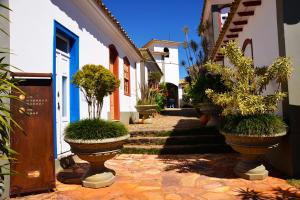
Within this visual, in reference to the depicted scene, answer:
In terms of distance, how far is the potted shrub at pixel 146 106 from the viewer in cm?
1112

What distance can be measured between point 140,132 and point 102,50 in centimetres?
278

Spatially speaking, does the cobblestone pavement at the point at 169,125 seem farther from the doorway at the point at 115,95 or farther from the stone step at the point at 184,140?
the doorway at the point at 115,95

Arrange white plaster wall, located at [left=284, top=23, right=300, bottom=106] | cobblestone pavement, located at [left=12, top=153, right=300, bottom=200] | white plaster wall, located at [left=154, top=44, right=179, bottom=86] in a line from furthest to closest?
1. white plaster wall, located at [left=154, top=44, right=179, bottom=86]
2. white plaster wall, located at [left=284, top=23, right=300, bottom=106]
3. cobblestone pavement, located at [left=12, top=153, right=300, bottom=200]

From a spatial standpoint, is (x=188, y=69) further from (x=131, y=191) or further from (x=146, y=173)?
(x=131, y=191)

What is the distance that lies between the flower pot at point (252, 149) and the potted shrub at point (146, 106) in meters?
6.53

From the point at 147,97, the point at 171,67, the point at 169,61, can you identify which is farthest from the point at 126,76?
the point at 169,61

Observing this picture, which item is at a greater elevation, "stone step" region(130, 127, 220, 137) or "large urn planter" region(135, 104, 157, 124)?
"large urn planter" region(135, 104, 157, 124)

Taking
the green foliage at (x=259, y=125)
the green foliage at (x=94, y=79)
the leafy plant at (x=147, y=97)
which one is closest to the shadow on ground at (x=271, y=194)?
the green foliage at (x=259, y=125)

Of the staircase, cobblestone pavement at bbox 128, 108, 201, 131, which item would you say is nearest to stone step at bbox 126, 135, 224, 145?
the staircase

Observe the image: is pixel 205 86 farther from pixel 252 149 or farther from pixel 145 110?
pixel 252 149

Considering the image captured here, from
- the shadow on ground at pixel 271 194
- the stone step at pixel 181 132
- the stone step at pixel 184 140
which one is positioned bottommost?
the shadow on ground at pixel 271 194

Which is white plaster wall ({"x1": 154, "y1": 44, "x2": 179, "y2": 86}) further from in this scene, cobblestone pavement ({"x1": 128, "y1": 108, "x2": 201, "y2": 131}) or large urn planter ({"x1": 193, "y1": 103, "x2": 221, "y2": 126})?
large urn planter ({"x1": 193, "y1": 103, "x2": 221, "y2": 126})

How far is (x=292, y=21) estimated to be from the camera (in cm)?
453

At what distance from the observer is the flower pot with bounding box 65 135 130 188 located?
4125 mm
